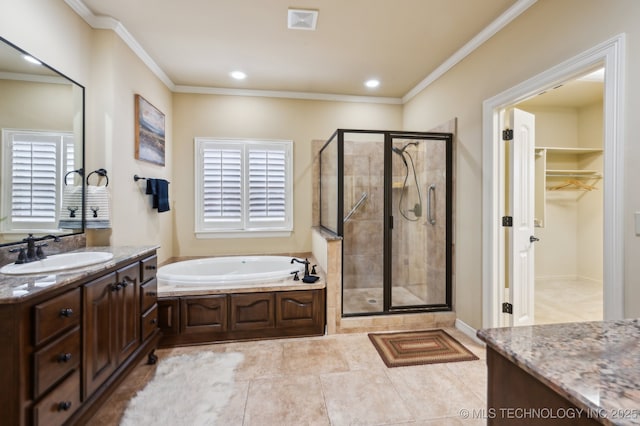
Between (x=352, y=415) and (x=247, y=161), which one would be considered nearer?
(x=352, y=415)

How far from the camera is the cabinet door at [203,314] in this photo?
2.57m

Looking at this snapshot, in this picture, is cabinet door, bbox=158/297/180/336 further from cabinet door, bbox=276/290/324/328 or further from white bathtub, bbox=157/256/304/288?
cabinet door, bbox=276/290/324/328

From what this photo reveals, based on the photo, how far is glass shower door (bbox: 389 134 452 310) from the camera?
3.10 m

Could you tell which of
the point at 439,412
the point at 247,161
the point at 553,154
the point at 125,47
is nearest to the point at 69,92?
the point at 125,47

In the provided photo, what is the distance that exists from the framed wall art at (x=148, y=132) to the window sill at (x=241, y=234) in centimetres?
102

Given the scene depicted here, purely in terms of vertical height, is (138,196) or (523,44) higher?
(523,44)

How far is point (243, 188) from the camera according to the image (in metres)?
3.88

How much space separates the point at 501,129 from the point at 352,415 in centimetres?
244

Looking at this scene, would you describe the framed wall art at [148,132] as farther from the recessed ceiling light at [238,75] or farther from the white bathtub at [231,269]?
the white bathtub at [231,269]

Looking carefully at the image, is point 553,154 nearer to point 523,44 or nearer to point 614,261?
point 523,44

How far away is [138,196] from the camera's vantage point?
2.89m

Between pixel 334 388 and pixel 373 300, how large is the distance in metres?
1.40

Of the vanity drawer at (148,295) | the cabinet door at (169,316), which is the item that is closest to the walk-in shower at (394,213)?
the cabinet door at (169,316)

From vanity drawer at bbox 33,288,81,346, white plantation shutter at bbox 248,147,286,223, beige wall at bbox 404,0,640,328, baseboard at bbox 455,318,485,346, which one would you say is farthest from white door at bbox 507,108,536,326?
vanity drawer at bbox 33,288,81,346
